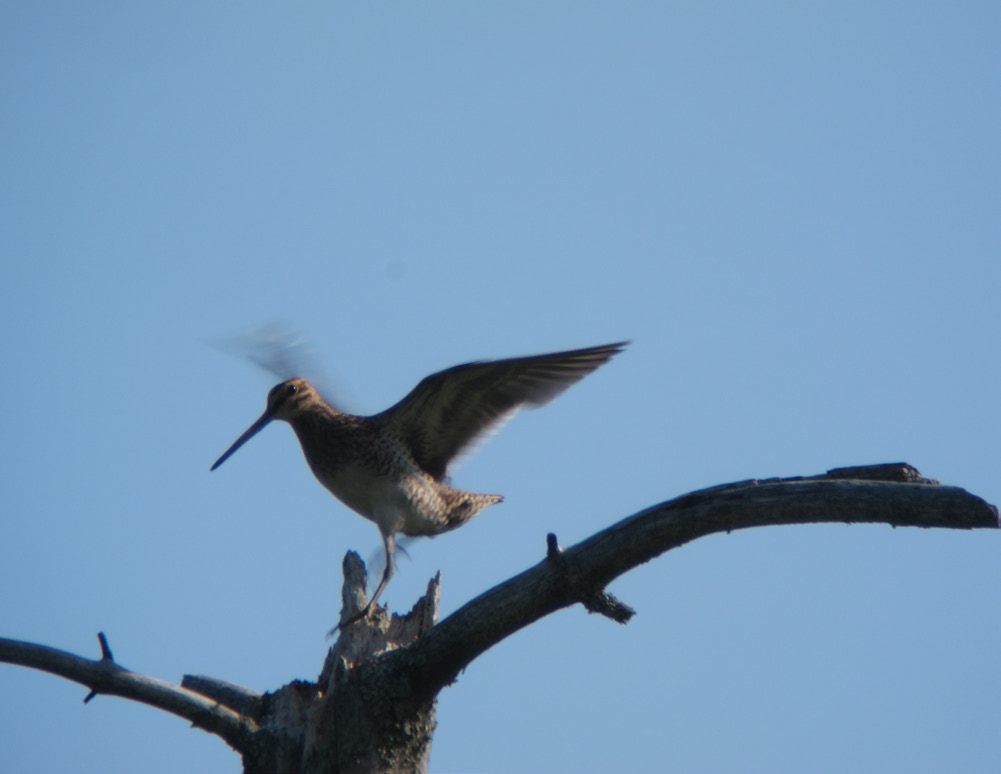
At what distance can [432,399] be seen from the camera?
6.88 metres

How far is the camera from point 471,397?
691cm

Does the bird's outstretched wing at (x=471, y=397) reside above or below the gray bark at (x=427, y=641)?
above

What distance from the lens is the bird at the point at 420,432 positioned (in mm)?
6691

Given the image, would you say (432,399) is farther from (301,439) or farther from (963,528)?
(963,528)

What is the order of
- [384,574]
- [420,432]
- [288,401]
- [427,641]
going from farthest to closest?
[288,401] < [420,432] < [384,574] < [427,641]

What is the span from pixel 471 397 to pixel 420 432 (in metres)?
0.50

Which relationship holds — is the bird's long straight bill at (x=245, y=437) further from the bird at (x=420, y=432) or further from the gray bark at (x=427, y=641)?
the gray bark at (x=427, y=641)

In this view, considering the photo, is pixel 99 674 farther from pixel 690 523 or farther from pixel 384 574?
pixel 384 574

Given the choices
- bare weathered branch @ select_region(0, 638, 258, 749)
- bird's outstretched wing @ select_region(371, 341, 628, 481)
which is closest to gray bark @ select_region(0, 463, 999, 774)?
bare weathered branch @ select_region(0, 638, 258, 749)

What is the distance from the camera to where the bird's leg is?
5402 mm

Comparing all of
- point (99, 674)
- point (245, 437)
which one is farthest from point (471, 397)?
point (99, 674)

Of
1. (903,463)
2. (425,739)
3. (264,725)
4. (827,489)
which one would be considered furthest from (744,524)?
(264,725)

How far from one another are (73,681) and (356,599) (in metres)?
1.91

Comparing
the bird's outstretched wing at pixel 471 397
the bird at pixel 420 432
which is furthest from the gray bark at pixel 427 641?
the bird's outstretched wing at pixel 471 397
